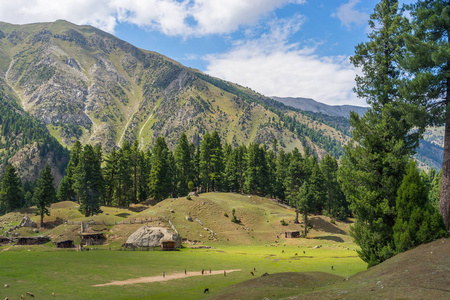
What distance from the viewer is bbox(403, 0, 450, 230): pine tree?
72.6 feet

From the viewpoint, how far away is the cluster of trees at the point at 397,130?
22.3 metres

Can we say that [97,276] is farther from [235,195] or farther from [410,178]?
[235,195]

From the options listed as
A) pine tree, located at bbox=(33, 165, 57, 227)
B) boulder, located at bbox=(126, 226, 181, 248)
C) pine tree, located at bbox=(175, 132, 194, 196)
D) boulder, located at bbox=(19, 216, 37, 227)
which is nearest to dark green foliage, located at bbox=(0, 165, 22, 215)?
pine tree, located at bbox=(33, 165, 57, 227)

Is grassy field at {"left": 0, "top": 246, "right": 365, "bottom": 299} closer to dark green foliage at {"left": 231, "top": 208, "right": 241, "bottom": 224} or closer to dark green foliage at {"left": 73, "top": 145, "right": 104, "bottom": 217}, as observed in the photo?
dark green foliage at {"left": 231, "top": 208, "right": 241, "bottom": 224}

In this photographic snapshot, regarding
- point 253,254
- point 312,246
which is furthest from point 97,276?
point 312,246

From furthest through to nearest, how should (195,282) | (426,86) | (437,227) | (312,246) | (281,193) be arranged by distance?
(281,193) → (312,246) → (195,282) → (426,86) → (437,227)

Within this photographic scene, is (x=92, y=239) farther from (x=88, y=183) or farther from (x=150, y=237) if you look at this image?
(x=88, y=183)

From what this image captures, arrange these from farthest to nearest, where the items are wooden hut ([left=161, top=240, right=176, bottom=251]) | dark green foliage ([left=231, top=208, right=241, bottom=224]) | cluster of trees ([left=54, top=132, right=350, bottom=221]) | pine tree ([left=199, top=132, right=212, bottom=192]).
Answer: pine tree ([left=199, top=132, right=212, bottom=192]) → cluster of trees ([left=54, top=132, right=350, bottom=221]) → dark green foliage ([left=231, top=208, right=241, bottom=224]) → wooden hut ([left=161, top=240, right=176, bottom=251])

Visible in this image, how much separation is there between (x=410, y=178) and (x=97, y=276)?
35577 mm

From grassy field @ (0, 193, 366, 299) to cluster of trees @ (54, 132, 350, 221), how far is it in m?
9.71

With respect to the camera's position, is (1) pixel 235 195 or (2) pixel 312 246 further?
(1) pixel 235 195

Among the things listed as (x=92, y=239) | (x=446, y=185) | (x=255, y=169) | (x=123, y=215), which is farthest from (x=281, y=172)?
(x=446, y=185)

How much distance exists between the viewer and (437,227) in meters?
21.0

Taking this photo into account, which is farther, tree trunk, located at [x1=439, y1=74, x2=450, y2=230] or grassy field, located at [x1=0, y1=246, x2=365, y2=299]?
grassy field, located at [x1=0, y1=246, x2=365, y2=299]
